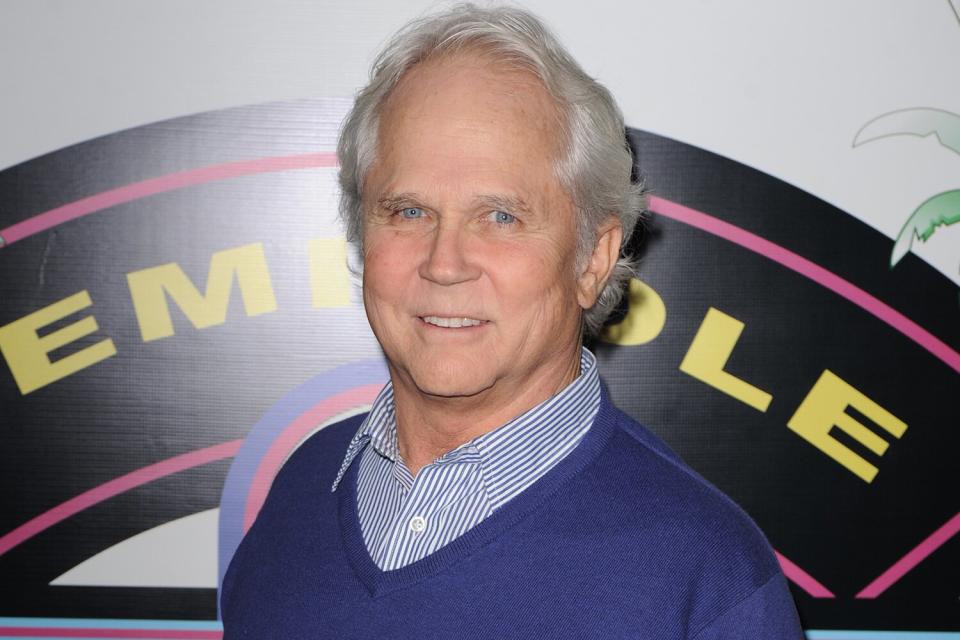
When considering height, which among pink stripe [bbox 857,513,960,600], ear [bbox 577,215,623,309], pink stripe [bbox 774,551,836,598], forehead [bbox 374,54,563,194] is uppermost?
forehead [bbox 374,54,563,194]

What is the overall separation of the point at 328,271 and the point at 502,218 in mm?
770

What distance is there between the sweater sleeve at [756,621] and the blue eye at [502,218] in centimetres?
45

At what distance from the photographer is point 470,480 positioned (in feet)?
3.38

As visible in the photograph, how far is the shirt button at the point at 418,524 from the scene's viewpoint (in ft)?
3.32

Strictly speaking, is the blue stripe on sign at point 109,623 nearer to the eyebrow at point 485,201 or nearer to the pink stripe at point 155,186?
the pink stripe at point 155,186

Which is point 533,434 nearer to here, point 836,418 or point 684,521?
point 684,521

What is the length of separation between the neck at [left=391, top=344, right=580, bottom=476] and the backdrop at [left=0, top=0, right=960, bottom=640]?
63 cm

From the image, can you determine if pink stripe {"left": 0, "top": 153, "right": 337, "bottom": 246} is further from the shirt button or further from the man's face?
the shirt button

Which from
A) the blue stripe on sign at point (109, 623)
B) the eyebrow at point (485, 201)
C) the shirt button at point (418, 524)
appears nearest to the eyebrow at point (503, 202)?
the eyebrow at point (485, 201)

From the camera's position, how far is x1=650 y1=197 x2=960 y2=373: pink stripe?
66.8 inches

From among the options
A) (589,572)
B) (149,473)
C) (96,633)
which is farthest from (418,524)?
(96,633)

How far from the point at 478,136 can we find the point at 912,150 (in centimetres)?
104

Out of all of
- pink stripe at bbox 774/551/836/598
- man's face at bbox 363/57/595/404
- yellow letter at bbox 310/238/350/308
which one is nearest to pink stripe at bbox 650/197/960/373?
pink stripe at bbox 774/551/836/598

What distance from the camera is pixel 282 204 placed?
1722mm
